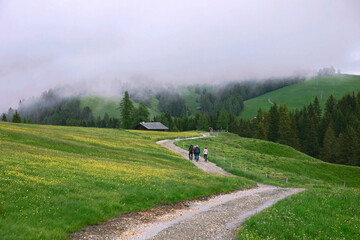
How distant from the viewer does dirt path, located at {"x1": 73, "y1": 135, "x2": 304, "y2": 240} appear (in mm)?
12977

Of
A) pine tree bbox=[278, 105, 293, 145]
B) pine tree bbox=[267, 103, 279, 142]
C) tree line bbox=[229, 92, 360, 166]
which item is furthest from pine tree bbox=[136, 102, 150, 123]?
pine tree bbox=[278, 105, 293, 145]

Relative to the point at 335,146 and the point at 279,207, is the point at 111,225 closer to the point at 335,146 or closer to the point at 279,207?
the point at 279,207

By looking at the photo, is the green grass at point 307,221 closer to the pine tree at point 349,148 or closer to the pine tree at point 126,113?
the pine tree at point 349,148

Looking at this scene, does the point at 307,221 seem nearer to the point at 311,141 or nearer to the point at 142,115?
the point at 311,141

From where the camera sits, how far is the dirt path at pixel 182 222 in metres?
13.0

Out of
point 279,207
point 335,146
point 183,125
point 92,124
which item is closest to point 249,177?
point 279,207

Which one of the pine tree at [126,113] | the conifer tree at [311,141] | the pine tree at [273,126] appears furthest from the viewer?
the pine tree at [126,113]

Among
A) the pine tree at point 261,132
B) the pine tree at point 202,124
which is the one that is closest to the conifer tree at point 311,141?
the pine tree at point 261,132

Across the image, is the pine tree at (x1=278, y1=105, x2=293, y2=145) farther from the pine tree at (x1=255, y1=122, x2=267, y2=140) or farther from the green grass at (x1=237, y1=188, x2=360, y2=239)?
the green grass at (x1=237, y1=188, x2=360, y2=239)

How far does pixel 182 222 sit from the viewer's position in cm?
1503

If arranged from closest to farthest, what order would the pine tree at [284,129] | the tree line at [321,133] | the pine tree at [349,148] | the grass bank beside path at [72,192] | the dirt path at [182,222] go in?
the grass bank beside path at [72,192]
the dirt path at [182,222]
the pine tree at [349,148]
the tree line at [321,133]
the pine tree at [284,129]

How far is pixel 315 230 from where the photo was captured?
13.9 m

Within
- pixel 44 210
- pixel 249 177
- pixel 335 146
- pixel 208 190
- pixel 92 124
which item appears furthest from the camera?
pixel 92 124

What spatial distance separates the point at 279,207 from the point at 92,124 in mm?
192704
